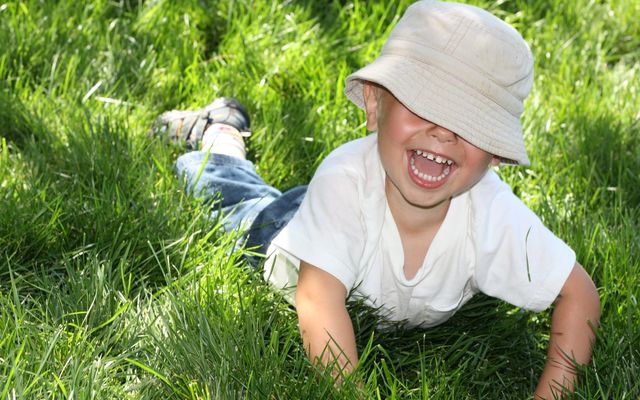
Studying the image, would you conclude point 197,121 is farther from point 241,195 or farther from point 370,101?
point 370,101

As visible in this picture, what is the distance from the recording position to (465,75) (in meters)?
2.46

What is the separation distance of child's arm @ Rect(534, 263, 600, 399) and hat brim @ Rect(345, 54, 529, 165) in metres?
0.43

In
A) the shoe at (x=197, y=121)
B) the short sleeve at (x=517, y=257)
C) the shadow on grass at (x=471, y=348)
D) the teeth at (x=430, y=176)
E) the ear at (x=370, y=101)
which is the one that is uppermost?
the ear at (x=370, y=101)

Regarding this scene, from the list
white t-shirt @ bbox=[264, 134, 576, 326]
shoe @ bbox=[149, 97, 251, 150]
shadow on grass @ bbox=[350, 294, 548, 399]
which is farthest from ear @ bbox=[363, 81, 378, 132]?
shoe @ bbox=[149, 97, 251, 150]

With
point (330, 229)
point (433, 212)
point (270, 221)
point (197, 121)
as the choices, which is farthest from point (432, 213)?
point (197, 121)

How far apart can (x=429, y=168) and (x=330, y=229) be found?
0.30m

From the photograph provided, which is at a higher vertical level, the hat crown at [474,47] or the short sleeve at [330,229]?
the hat crown at [474,47]

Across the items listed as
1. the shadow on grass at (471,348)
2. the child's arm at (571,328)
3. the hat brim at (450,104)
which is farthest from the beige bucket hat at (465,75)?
the shadow on grass at (471,348)

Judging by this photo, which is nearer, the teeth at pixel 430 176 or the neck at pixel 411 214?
the teeth at pixel 430 176

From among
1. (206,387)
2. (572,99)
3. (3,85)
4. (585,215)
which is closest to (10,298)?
(206,387)

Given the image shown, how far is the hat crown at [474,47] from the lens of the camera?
2.46m

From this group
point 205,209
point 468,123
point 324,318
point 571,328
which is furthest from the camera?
point 205,209

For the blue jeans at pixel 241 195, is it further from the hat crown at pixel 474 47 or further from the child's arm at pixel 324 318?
the hat crown at pixel 474 47

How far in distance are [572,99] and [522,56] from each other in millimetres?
1595
